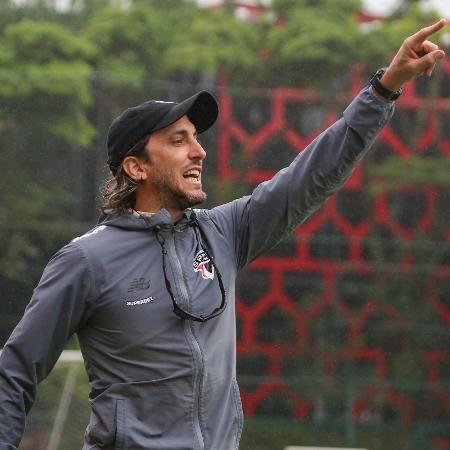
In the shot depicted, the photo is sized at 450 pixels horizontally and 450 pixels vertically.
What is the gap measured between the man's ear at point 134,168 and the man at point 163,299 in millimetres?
36

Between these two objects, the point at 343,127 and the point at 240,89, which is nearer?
the point at 343,127

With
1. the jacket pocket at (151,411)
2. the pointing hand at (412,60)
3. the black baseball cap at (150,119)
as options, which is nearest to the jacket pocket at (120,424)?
the jacket pocket at (151,411)

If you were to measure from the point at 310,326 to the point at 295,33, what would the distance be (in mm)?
1972

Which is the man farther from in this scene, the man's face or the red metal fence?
the red metal fence

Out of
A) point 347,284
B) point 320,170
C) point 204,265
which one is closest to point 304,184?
point 320,170

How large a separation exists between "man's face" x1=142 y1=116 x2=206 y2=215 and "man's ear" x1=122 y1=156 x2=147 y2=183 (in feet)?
0.05

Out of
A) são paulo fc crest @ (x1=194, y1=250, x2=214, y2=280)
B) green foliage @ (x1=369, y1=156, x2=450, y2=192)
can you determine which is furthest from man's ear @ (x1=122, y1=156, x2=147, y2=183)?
green foliage @ (x1=369, y1=156, x2=450, y2=192)

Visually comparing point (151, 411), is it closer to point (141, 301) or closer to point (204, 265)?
point (141, 301)

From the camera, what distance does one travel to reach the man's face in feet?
7.79

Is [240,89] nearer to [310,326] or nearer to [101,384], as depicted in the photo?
[310,326]

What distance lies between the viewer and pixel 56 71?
246 inches

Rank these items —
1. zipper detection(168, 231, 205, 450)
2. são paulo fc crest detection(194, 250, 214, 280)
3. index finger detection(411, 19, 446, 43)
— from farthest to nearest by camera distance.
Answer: são paulo fc crest detection(194, 250, 214, 280), zipper detection(168, 231, 205, 450), index finger detection(411, 19, 446, 43)

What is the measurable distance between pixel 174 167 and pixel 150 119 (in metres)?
0.12

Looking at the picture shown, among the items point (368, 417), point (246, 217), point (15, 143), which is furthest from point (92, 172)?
point (246, 217)
